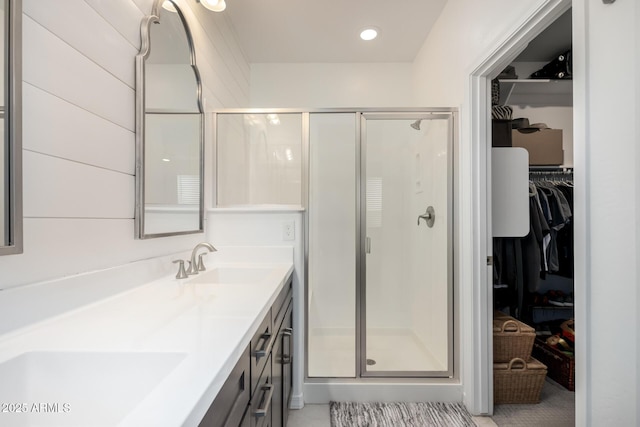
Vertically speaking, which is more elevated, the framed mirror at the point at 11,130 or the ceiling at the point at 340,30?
the ceiling at the point at 340,30

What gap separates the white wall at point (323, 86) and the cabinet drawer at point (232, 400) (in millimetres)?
2789

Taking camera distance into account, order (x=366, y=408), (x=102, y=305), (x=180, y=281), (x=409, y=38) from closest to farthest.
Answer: (x=102, y=305) → (x=180, y=281) → (x=366, y=408) → (x=409, y=38)

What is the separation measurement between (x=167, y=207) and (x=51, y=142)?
64 centimetres

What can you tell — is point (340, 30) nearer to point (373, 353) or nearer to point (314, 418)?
point (373, 353)

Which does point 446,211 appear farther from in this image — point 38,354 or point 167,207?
point 38,354

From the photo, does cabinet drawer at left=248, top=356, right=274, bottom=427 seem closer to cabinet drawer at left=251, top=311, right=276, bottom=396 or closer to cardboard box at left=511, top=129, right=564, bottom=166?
cabinet drawer at left=251, top=311, right=276, bottom=396

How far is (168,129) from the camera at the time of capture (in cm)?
148

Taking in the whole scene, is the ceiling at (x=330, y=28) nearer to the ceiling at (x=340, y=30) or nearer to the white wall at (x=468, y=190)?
the ceiling at (x=340, y=30)

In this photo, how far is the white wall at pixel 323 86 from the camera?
10.4 feet

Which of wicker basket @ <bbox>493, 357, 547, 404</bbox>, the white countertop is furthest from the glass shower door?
the white countertop

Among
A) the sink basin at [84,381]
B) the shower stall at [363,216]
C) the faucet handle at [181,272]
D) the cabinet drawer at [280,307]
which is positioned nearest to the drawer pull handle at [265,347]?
the cabinet drawer at [280,307]

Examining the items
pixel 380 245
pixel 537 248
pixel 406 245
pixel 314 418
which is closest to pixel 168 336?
pixel 314 418

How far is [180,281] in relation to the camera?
1371 millimetres

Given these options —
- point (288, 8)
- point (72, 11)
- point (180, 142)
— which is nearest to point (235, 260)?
point (180, 142)
